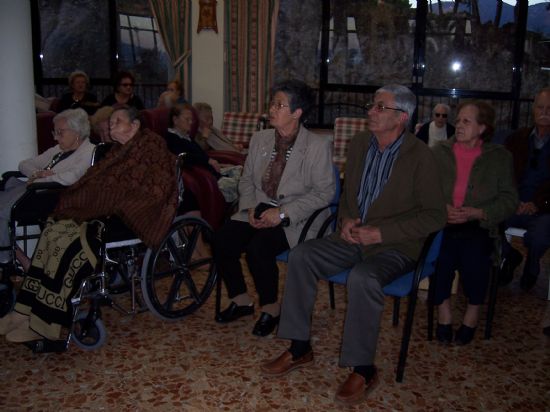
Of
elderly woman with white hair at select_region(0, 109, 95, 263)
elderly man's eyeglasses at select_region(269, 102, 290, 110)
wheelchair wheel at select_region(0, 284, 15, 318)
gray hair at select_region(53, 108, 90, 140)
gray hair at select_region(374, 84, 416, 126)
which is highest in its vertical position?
gray hair at select_region(374, 84, 416, 126)

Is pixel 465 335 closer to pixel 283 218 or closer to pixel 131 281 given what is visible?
pixel 283 218

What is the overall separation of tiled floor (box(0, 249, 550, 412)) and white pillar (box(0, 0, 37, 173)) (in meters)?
1.27

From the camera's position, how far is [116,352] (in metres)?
2.62

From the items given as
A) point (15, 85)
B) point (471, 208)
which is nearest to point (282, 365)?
point (471, 208)

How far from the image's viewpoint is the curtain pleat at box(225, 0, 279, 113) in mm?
6699

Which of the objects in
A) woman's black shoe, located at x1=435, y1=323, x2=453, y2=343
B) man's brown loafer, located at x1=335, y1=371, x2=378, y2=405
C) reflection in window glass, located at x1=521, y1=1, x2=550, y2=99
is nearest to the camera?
man's brown loafer, located at x1=335, y1=371, x2=378, y2=405

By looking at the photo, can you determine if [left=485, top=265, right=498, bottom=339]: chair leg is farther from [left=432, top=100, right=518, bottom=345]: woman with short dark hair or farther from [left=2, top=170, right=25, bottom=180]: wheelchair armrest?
[left=2, top=170, right=25, bottom=180]: wheelchair armrest

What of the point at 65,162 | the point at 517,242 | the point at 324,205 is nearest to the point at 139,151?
the point at 65,162

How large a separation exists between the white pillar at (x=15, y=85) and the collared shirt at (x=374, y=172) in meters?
2.22

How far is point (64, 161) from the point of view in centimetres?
307

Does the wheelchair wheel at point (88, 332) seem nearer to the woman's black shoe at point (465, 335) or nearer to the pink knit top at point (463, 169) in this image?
the woman's black shoe at point (465, 335)

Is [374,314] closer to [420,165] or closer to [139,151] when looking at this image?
[420,165]

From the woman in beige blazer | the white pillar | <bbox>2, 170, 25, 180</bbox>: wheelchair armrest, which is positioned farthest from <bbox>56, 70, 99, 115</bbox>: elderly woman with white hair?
the woman in beige blazer

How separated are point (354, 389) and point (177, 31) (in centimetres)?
570
